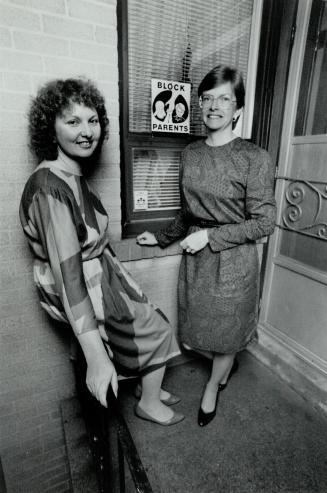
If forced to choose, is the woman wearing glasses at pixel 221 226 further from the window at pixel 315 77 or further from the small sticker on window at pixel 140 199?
the window at pixel 315 77

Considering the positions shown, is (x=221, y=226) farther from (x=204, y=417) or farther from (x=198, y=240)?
(x=204, y=417)

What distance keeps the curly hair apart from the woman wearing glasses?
0.65 m

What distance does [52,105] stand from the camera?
1.34 metres

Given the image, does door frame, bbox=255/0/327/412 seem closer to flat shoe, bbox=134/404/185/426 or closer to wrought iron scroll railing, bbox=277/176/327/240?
wrought iron scroll railing, bbox=277/176/327/240

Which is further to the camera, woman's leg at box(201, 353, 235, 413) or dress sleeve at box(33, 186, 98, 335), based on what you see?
woman's leg at box(201, 353, 235, 413)

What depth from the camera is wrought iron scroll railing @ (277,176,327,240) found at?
2246 millimetres

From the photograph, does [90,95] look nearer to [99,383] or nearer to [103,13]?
[103,13]

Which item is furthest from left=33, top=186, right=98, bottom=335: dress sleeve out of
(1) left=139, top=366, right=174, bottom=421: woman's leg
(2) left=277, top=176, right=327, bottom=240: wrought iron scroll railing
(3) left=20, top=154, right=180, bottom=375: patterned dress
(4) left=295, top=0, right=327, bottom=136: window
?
(4) left=295, top=0, right=327, bottom=136: window

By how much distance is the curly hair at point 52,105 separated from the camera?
4.41 ft

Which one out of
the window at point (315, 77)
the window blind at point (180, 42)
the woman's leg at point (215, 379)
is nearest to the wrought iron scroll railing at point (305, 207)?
the window at point (315, 77)

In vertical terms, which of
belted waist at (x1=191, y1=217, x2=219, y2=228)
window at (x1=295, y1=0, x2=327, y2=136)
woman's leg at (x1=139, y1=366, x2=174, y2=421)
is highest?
window at (x1=295, y1=0, x2=327, y2=136)

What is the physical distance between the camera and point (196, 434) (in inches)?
76.0

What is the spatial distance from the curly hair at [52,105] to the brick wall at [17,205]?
0.31 metres

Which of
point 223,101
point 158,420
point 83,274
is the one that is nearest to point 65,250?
point 83,274
